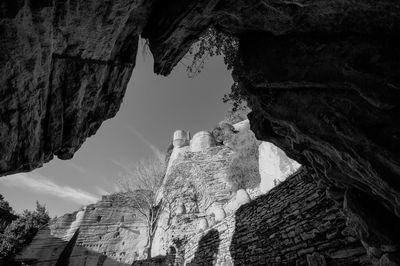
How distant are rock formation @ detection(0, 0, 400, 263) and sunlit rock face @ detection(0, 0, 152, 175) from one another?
0.05ft

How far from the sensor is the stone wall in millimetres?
4062

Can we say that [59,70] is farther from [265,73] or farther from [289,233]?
[289,233]

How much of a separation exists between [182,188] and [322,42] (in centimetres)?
1663

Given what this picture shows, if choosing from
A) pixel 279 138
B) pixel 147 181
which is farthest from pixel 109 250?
pixel 279 138

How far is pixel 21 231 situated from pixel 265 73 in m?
19.1

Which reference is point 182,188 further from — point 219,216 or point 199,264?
point 199,264

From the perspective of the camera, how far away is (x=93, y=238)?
54.3ft

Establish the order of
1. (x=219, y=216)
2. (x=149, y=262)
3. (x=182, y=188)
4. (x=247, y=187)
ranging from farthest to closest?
(x=182, y=188), (x=247, y=187), (x=219, y=216), (x=149, y=262)

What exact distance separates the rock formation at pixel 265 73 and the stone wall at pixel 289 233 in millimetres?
872

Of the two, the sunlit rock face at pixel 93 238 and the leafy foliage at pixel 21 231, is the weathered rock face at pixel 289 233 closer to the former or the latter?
the sunlit rock face at pixel 93 238

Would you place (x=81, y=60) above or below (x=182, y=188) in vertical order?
below

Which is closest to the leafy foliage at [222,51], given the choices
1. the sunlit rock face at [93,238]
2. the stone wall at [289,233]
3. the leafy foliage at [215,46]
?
the leafy foliage at [215,46]

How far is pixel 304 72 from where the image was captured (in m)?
2.96

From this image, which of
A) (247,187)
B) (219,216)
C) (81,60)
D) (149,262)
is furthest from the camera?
(247,187)
